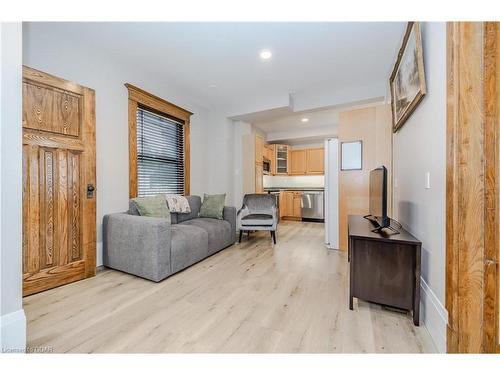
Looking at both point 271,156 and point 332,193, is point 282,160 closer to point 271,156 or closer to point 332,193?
point 271,156

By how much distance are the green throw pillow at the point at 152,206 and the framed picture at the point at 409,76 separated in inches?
114

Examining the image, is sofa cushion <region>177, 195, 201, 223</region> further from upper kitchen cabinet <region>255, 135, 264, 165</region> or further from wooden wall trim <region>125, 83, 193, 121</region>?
upper kitchen cabinet <region>255, 135, 264, 165</region>

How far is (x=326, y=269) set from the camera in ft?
8.71

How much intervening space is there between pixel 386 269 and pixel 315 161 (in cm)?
504

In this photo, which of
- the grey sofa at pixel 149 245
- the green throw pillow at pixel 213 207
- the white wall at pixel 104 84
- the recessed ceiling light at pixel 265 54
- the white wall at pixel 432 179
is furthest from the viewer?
the green throw pillow at pixel 213 207

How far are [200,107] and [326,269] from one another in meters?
3.70

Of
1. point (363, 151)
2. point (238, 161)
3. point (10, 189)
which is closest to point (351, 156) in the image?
point (363, 151)

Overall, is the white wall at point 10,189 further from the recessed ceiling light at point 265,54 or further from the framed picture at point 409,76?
the framed picture at point 409,76

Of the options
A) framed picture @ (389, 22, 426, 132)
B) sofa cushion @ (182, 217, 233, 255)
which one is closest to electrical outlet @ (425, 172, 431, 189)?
framed picture @ (389, 22, 426, 132)

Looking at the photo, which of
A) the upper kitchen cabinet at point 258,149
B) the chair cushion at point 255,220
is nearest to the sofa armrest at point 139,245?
the chair cushion at point 255,220

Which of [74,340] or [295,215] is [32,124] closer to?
[74,340]

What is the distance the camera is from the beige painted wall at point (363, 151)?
10.2ft

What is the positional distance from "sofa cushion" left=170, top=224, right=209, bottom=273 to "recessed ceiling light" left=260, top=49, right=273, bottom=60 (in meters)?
2.37
